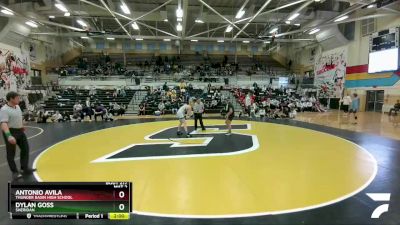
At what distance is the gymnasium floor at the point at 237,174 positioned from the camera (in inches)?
135

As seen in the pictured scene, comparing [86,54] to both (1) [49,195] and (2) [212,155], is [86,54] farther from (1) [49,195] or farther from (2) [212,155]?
(1) [49,195]

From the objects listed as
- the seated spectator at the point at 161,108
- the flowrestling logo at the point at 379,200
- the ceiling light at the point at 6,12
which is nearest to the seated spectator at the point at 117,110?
the seated spectator at the point at 161,108

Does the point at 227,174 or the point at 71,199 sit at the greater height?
the point at 71,199

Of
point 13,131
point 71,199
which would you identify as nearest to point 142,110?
point 13,131

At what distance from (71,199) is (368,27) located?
24707 mm

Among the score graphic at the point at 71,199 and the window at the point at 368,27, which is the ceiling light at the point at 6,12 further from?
the window at the point at 368,27

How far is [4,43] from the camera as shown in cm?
2139

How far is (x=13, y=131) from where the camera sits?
16.3ft

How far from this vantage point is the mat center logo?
21.7 feet

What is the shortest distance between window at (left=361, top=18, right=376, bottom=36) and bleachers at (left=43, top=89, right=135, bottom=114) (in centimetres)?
1973

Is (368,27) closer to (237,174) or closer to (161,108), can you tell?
(161,108)

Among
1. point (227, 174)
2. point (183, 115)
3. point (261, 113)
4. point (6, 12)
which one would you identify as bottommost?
point (227, 174)

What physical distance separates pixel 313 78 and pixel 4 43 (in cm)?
2848

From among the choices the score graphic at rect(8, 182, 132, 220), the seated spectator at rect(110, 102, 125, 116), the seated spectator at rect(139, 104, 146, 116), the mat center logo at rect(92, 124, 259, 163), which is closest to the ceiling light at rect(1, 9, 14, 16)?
the seated spectator at rect(110, 102, 125, 116)
